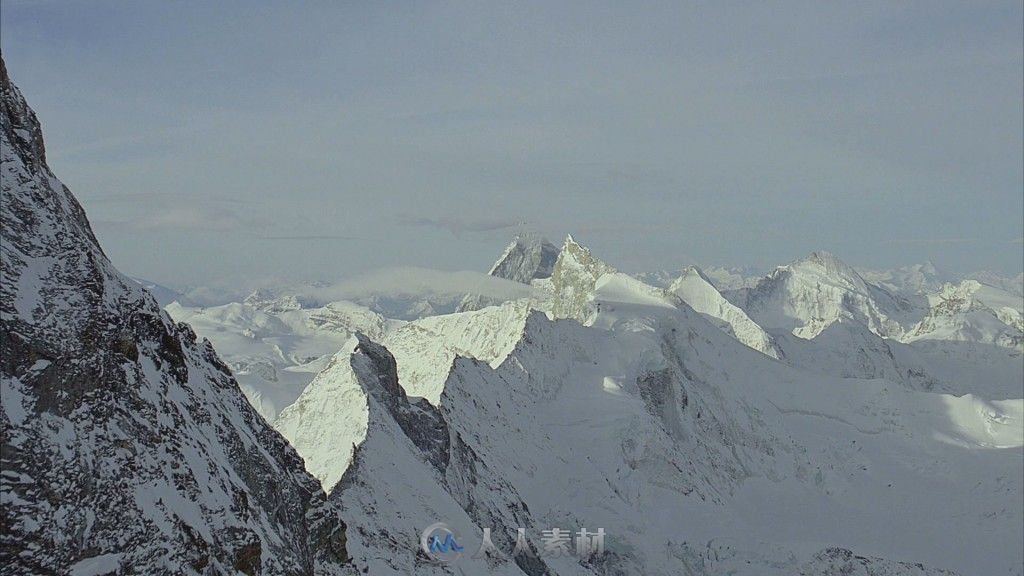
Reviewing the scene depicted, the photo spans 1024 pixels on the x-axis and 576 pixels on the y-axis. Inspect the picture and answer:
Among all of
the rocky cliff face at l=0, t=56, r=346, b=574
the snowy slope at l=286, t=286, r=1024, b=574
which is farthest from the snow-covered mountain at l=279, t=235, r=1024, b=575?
the rocky cliff face at l=0, t=56, r=346, b=574

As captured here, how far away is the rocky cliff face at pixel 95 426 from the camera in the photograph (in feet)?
107

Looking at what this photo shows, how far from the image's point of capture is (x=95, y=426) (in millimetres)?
35594

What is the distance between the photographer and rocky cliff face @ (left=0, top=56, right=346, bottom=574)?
3269 cm

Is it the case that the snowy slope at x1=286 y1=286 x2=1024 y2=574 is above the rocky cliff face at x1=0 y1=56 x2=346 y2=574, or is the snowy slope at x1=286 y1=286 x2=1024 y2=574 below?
below

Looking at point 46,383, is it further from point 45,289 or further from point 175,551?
point 175,551

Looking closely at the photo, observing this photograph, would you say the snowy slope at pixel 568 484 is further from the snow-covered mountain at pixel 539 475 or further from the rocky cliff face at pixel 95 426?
the rocky cliff face at pixel 95 426

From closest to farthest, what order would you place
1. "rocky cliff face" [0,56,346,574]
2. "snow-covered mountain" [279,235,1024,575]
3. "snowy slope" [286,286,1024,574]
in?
"rocky cliff face" [0,56,346,574] < "snowy slope" [286,286,1024,574] < "snow-covered mountain" [279,235,1024,575]

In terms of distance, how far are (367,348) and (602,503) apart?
6373 cm

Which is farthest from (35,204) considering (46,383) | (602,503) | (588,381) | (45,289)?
(588,381)

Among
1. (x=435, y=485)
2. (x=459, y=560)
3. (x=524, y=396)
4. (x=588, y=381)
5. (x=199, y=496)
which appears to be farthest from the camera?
(x=588, y=381)

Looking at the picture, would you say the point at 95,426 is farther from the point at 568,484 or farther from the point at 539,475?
the point at 568,484

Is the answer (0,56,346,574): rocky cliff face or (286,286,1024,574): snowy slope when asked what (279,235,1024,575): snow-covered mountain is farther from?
(0,56,346,574): rocky cliff face

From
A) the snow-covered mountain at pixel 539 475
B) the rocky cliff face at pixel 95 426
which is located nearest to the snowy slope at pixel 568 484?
the snow-covered mountain at pixel 539 475

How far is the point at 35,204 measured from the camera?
124ft
